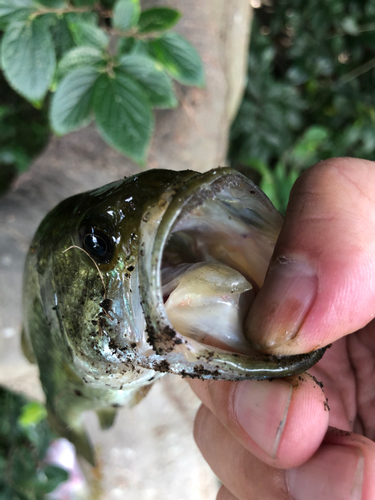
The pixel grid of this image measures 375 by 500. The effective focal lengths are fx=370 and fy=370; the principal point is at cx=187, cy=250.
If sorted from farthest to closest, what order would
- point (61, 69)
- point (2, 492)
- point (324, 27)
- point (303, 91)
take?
point (303, 91), point (324, 27), point (2, 492), point (61, 69)

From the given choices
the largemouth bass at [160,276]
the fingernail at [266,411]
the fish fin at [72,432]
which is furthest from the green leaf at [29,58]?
the fish fin at [72,432]

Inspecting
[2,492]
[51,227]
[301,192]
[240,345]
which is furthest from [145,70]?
[2,492]

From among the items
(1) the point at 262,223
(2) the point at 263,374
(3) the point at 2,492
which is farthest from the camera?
(3) the point at 2,492

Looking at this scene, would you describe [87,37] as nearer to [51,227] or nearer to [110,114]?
[110,114]

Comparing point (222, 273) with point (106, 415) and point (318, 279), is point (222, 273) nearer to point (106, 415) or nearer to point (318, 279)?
point (318, 279)

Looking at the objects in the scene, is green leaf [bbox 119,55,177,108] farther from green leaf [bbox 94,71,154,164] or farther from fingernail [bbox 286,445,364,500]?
fingernail [bbox 286,445,364,500]

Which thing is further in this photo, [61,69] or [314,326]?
[61,69]

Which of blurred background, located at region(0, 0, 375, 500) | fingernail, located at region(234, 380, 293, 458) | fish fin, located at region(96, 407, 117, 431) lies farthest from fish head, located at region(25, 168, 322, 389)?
blurred background, located at region(0, 0, 375, 500)
